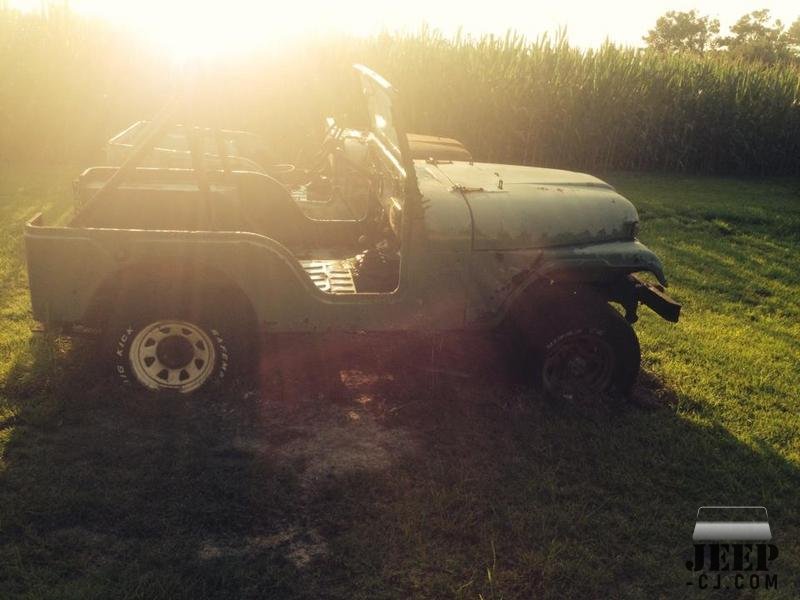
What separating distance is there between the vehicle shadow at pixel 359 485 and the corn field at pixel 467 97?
9283 mm

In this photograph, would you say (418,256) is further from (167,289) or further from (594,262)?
(167,289)

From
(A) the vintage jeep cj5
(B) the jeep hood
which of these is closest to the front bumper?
(A) the vintage jeep cj5

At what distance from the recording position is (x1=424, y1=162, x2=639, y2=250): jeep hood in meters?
4.89

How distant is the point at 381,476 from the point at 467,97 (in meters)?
12.2

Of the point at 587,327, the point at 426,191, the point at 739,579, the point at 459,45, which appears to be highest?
the point at 459,45

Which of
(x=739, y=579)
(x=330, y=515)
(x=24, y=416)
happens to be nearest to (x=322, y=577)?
(x=330, y=515)

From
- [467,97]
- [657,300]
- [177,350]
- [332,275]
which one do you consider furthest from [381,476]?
[467,97]

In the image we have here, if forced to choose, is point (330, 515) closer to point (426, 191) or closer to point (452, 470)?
point (452, 470)

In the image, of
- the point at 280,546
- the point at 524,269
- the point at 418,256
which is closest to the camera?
the point at 280,546

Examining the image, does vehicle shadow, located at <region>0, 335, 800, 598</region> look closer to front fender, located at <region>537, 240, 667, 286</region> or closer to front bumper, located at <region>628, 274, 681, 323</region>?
front bumper, located at <region>628, 274, 681, 323</region>

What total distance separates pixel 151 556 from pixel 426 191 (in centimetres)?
259

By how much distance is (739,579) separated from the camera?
3654mm

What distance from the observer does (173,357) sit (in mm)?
4836

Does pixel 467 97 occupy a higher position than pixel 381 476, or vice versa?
pixel 467 97
